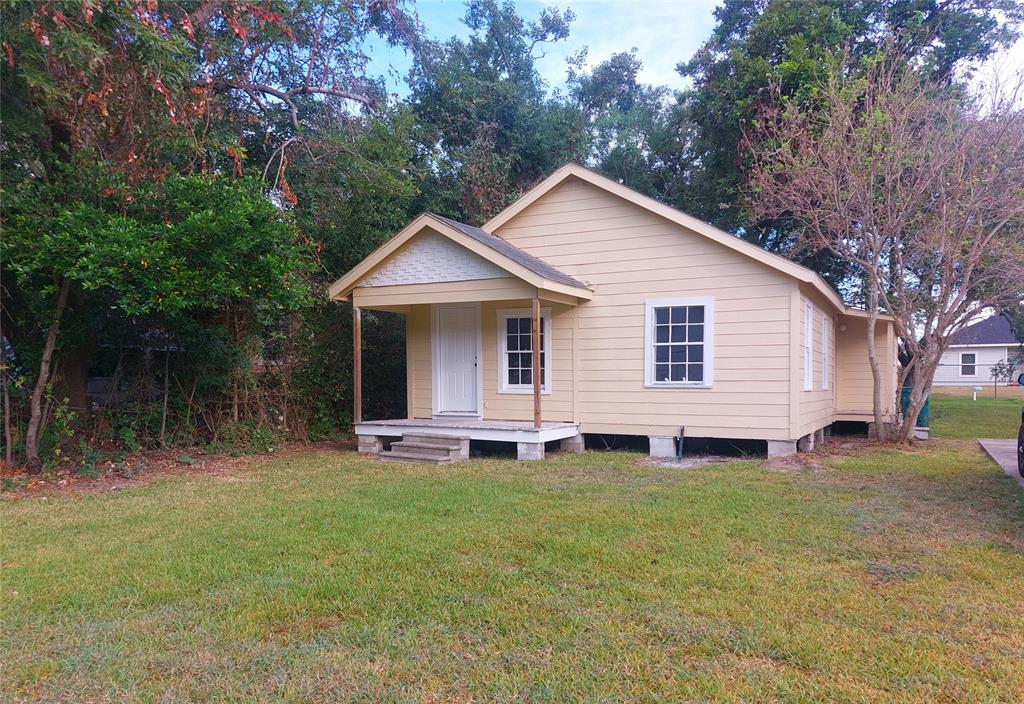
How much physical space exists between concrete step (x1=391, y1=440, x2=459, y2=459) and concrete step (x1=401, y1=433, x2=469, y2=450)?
5 centimetres

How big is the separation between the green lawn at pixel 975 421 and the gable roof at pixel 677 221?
489 cm

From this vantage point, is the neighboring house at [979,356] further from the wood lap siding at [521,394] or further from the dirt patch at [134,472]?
the dirt patch at [134,472]

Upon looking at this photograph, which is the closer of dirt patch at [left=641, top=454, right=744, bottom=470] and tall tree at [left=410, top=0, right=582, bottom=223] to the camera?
dirt patch at [left=641, top=454, right=744, bottom=470]

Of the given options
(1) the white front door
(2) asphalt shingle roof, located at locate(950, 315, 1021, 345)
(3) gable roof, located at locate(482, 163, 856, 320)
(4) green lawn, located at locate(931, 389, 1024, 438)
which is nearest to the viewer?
(3) gable roof, located at locate(482, 163, 856, 320)

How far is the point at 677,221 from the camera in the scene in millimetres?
10094

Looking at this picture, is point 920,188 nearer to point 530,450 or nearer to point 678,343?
point 678,343

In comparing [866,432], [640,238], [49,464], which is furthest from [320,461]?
[866,432]

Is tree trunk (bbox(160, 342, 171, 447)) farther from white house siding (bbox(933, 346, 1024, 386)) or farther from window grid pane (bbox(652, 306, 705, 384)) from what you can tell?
white house siding (bbox(933, 346, 1024, 386))

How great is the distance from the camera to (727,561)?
4.82 m

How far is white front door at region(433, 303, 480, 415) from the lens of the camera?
1173 centimetres

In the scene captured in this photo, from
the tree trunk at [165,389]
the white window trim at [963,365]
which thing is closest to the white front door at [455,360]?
the tree trunk at [165,389]

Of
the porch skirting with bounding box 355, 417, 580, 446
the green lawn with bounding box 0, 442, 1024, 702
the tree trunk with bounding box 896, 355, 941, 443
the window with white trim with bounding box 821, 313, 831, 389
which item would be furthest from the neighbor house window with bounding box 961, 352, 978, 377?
the green lawn with bounding box 0, 442, 1024, 702

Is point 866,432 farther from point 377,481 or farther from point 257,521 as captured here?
point 257,521

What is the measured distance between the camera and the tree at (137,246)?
7.43 m
